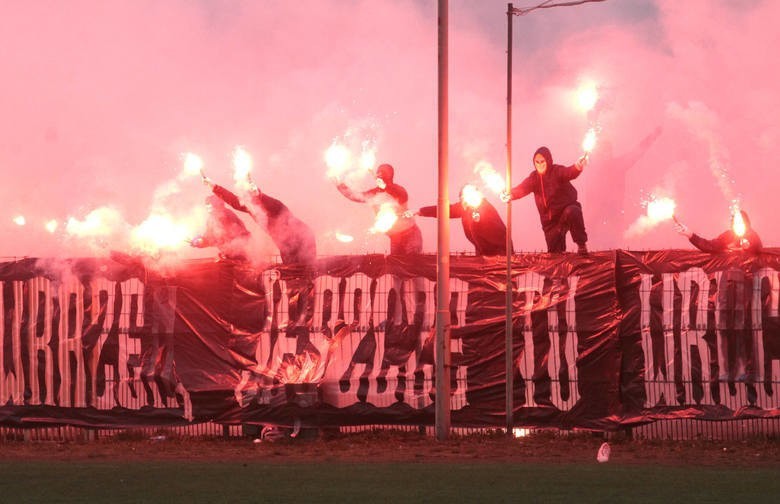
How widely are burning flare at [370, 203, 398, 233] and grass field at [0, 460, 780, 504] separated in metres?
4.69

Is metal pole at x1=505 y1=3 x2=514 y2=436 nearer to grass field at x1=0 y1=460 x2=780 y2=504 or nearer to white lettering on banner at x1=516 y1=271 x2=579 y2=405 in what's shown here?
white lettering on banner at x1=516 y1=271 x2=579 y2=405

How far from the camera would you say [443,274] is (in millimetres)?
16391

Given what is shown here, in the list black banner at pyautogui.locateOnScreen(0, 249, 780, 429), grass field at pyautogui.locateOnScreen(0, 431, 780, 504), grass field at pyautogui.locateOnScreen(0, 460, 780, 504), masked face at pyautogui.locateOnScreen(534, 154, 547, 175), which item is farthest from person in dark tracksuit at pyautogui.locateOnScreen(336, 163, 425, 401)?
grass field at pyautogui.locateOnScreen(0, 460, 780, 504)

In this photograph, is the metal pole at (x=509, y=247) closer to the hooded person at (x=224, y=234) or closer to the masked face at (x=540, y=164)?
the masked face at (x=540, y=164)

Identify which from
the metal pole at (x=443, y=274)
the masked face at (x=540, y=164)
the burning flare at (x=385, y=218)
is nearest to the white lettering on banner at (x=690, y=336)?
the masked face at (x=540, y=164)

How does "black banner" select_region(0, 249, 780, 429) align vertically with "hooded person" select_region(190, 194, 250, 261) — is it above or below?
below

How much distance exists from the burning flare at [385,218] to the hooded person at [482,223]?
3.56 feet

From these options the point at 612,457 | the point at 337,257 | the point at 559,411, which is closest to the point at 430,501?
the point at 612,457

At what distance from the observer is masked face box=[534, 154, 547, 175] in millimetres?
16984

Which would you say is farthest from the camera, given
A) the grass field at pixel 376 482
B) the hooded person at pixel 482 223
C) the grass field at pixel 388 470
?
the hooded person at pixel 482 223

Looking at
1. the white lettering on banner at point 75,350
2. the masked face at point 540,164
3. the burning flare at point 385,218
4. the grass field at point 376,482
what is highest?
the masked face at point 540,164

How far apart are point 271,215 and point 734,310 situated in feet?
21.6

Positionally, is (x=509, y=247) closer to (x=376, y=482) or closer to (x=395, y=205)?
(x=395, y=205)

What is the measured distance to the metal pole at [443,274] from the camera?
53.4ft
